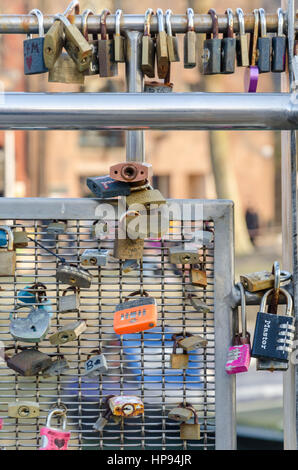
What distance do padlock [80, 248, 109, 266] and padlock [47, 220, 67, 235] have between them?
0.19ft

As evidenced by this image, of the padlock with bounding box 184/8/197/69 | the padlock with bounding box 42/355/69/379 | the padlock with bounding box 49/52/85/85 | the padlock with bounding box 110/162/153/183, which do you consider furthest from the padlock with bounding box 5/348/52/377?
the padlock with bounding box 184/8/197/69

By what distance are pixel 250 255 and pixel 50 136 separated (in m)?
6.29

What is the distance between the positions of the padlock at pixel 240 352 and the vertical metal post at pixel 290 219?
0.09 m

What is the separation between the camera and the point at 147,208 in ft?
3.51

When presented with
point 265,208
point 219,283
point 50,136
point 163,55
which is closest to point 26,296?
point 219,283

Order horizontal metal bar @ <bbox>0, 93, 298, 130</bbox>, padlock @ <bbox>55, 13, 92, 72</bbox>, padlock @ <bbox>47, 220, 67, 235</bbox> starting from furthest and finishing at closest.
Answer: padlock @ <bbox>47, 220, 67, 235</bbox> → padlock @ <bbox>55, 13, 92, 72</bbox> → horizontal metal bar @ <bbox>0, 93, 298, 130</bbox>

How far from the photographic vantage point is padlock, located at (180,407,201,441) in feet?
3.81

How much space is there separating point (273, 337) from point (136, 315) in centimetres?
24

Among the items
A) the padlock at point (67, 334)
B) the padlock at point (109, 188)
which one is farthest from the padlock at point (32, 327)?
the padlock at point (109, 188)

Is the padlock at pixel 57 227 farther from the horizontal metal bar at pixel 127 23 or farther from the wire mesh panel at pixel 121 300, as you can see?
the horizontal metal bar at pixel 127 23

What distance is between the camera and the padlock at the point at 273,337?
1.07 meters

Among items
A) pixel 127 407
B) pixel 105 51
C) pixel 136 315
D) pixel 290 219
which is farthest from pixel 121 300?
pixel 105 51

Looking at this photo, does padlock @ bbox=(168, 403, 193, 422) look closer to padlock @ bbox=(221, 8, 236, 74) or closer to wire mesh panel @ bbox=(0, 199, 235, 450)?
wire mesh panel @ bbox=(0, 199, 235, 450)
